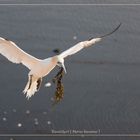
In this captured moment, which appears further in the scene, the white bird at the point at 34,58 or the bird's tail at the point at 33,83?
the bird's tail at the point at 33,83

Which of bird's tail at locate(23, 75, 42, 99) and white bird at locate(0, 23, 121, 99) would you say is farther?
bird's tail at locate(23, 75, 42, 99)

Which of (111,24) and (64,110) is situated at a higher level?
(111,24)

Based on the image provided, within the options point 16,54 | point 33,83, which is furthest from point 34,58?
point 33,83

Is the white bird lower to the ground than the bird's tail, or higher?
higher

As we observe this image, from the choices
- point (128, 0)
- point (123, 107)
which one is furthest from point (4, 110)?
point (128, 0)

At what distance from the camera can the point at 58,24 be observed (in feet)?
9.21

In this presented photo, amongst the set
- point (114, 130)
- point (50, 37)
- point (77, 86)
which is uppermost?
point (50, 37)

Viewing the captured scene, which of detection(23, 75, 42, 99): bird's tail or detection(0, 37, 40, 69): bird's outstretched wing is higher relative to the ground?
detection(0, 37, 40, 69): bird's outstretched wing

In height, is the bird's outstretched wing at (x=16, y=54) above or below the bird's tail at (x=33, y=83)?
above

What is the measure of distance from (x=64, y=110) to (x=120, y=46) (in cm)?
36

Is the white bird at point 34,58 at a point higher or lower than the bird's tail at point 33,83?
higher

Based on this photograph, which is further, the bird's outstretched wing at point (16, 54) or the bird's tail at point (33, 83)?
the bird's tail at point (33, 83)

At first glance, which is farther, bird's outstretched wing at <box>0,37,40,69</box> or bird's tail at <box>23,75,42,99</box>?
bird's tail at <box>23,75,42,99</box>

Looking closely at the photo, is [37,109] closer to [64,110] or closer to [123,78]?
[64,110]
